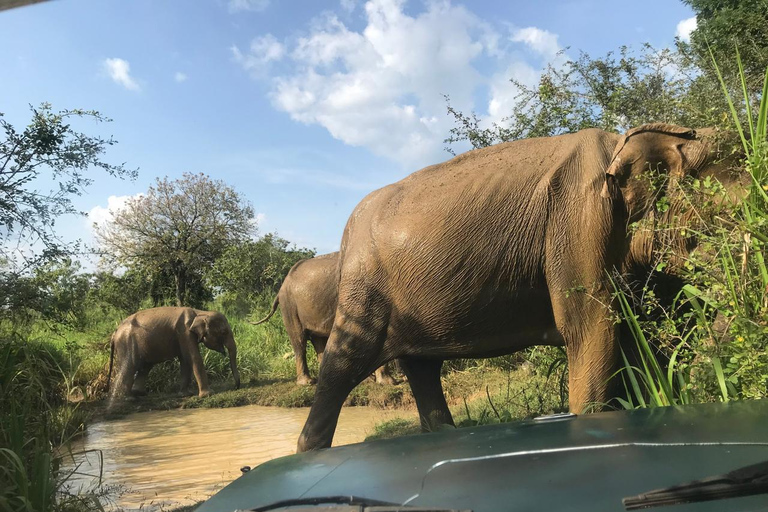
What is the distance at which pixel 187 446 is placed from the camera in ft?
28.0

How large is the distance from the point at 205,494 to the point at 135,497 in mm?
746

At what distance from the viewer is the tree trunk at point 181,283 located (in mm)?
21562

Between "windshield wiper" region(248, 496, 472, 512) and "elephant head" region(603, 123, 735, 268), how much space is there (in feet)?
9.74

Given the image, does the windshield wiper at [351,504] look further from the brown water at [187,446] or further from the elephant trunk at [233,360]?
the elephant trunk at [233,360]

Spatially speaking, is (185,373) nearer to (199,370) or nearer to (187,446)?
(199,370)

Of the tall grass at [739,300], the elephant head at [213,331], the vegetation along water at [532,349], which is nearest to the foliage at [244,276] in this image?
the vegetation along water at [532,349]

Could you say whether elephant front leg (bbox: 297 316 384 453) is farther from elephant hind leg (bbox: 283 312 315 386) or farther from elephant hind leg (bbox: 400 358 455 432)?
elephant hind leg (bbox: 283 312 315 386)

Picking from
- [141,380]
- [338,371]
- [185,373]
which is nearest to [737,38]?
[338,371]

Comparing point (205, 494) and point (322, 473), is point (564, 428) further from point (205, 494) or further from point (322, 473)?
point (205, 494)

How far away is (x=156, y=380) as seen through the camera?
47.9 ft

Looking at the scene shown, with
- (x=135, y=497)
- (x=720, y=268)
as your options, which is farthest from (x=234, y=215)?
(x=720, y=268)

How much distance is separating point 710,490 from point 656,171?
299 centimetres

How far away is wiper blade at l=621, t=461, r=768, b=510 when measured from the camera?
1167mm

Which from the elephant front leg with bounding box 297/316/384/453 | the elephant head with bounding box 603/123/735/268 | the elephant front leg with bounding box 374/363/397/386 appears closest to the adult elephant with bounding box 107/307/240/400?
the elephant front leg with bounding box 374/363/397/386
